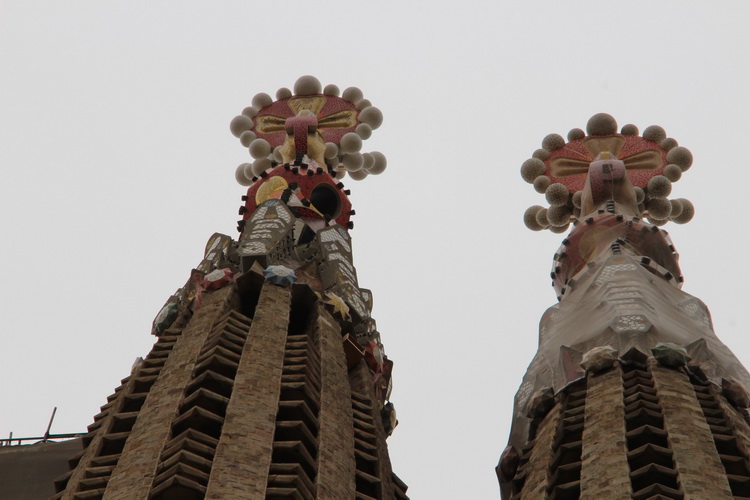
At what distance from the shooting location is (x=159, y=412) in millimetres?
36594

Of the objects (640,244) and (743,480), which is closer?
(743,480)

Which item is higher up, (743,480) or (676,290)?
(676,290)

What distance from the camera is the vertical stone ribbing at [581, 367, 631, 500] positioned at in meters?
35.0

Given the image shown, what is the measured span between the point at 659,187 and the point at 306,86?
33.9 ft

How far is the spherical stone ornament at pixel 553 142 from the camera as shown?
55.5m

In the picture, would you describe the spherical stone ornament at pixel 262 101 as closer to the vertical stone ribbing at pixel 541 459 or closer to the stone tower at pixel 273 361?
the stone tower at pixel 273 361

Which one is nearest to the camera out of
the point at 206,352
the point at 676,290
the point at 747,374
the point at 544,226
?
the point at 206,352

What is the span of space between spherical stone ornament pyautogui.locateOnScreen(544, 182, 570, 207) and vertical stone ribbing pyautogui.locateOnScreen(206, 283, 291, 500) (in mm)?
10892

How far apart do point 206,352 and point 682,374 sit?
9.23 m

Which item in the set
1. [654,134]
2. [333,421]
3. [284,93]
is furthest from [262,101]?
[333,421]

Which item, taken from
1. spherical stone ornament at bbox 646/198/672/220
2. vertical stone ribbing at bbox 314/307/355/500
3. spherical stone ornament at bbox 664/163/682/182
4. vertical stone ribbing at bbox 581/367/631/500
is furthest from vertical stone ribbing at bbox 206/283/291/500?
spherical stone ornament at bbox 664/163/682/182

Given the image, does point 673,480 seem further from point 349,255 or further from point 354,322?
point 349,255

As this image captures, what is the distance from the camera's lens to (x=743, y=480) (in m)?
35.7

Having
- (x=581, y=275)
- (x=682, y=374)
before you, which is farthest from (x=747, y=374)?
(x=581, y=275)
